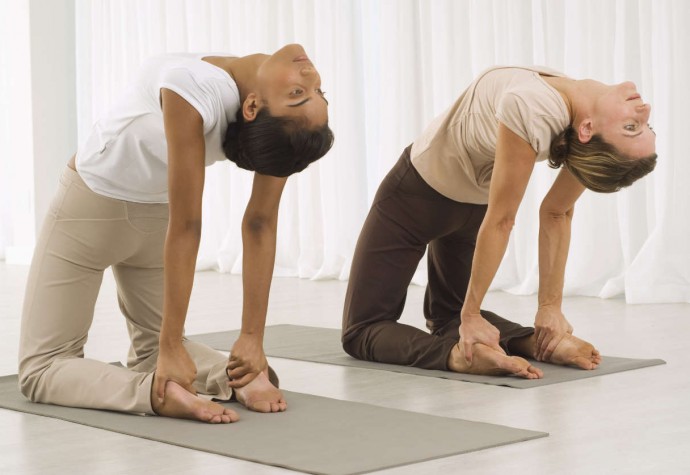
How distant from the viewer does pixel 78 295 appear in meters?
2.40

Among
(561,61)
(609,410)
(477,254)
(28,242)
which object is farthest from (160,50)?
(609,410)

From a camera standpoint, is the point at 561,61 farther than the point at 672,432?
Yes

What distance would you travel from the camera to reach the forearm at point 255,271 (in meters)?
2.34

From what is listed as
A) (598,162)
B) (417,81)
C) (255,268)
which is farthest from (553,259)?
(417,81)

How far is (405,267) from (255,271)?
80 cm

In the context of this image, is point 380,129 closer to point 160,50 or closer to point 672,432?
point 160,50

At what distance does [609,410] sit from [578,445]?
345 millimetres

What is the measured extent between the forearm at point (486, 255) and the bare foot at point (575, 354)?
34 cm

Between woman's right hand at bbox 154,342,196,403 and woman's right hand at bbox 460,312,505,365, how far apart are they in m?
0.78

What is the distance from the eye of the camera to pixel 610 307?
4.25 metres

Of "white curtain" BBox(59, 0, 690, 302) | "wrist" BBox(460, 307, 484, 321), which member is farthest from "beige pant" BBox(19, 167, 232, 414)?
"white curtain" BBox(59, 0, 690, 302)

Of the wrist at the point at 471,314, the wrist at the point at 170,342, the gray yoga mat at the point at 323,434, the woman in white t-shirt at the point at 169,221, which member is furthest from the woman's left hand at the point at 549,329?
the wrist at the point at 170,342

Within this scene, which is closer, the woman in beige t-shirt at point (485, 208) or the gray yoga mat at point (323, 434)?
the gray yoga mat at point (323, 434)

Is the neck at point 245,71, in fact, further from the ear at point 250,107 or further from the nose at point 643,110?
the nose at point 643,110
